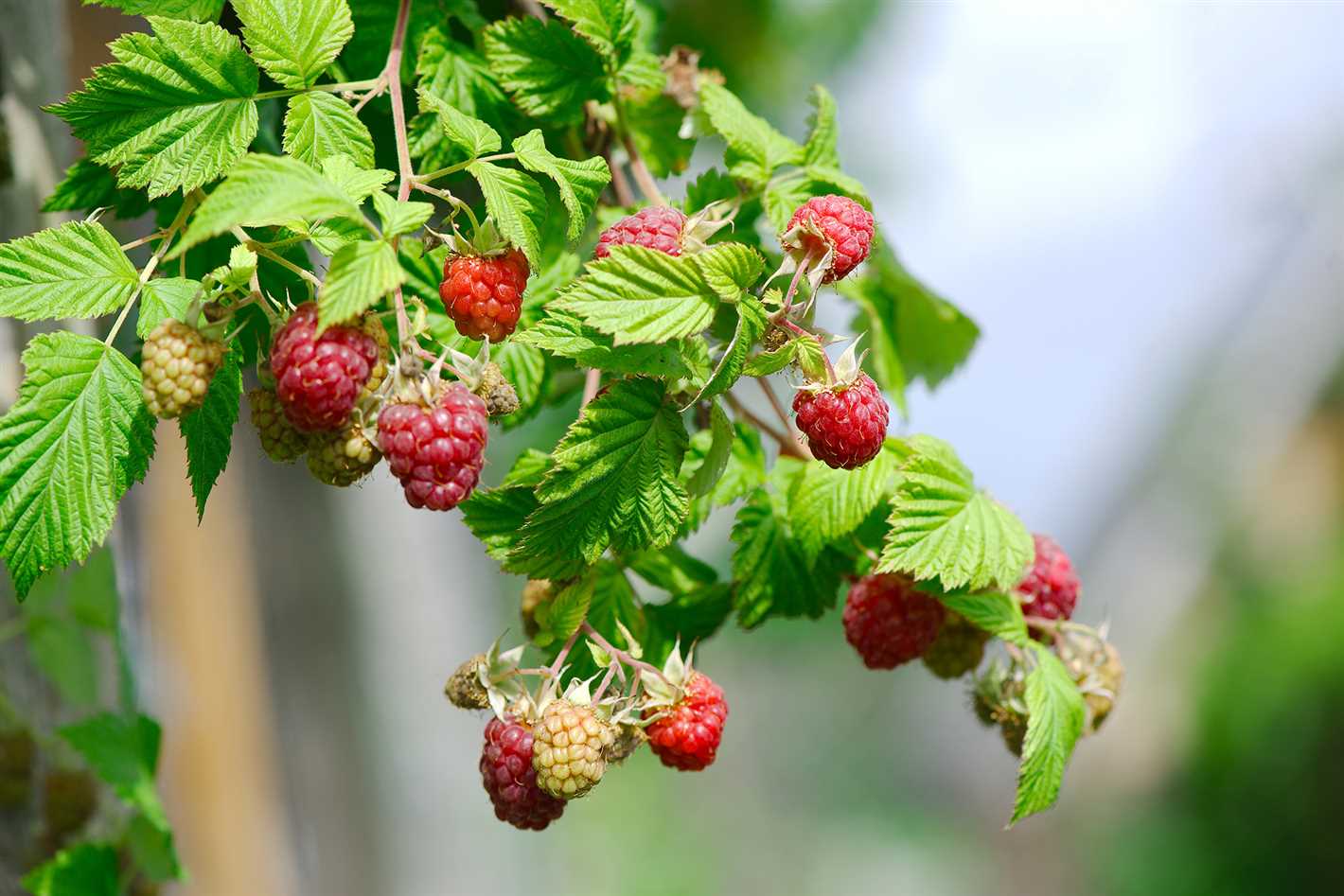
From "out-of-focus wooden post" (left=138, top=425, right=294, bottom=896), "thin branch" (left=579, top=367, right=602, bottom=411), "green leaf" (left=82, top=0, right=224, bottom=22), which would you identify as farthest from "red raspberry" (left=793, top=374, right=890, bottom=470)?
"out-of-focus wooden post" (left=138, top=425, right=294, bottom=896)

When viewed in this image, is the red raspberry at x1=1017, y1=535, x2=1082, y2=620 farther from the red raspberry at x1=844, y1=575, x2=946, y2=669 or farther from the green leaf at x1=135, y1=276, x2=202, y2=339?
the green leaf at x1=135, y1=276, x2=202, y2=339

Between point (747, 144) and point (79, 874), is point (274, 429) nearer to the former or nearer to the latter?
point (747, 144)

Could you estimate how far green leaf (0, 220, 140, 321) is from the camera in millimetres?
441

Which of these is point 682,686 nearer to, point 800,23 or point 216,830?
point 800,23

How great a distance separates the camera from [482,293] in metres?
0.44

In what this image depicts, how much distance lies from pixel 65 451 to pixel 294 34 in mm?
198

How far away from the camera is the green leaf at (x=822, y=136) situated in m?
0.59

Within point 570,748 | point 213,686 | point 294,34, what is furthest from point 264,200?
point 213,686

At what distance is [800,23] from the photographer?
6.30ft

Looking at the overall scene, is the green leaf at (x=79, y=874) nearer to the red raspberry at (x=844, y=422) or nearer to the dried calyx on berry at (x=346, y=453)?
the dried calyx on berry at (x=346, y=453)

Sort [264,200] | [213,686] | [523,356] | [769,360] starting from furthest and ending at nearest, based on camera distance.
Answer: 1. [213,686]
2. [523,356]
3. [769,360]
4. [264,200]

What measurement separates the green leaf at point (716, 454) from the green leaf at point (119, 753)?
1.59 feet

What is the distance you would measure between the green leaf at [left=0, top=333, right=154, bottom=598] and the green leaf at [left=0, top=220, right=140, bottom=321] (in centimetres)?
2

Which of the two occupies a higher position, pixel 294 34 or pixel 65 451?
pixel 294 34
